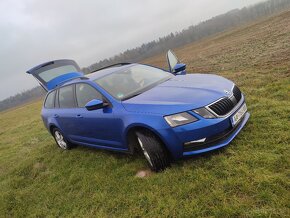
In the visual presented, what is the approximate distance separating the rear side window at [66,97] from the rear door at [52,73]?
78.4 inches

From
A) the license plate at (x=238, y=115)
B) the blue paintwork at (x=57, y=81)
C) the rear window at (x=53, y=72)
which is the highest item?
the rear window at (x=53, y=72)

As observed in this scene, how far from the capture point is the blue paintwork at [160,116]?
395 cm

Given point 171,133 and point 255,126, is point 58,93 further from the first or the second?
point 255,126

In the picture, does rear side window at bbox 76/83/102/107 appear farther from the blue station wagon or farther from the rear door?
the rear door

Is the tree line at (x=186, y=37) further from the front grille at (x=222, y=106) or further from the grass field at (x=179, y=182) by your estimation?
the front grille at (x=222, y=106)

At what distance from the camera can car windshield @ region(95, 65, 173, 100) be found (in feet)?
16.2

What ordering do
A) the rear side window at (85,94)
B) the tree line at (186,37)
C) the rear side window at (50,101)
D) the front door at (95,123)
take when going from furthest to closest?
1. the tree line at (186,37)
2. the rear side window at (50,101)
3. the rear side window at (85,94)
4. the front door at (95,123)

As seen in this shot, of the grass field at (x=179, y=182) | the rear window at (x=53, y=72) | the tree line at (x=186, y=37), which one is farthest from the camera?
the tree line at (x=186, y=37)

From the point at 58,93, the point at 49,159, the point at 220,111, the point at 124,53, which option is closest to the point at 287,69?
the point at 220,111

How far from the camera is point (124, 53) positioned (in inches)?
4311

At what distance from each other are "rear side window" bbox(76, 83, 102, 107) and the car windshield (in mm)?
184

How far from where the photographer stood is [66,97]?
632 centimetres

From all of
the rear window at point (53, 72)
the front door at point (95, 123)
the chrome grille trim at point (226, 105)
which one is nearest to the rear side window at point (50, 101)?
the rear window at point (53, 72)

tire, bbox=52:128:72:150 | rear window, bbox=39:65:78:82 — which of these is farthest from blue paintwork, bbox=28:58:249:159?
rear window, bbox=39:65:78:82
